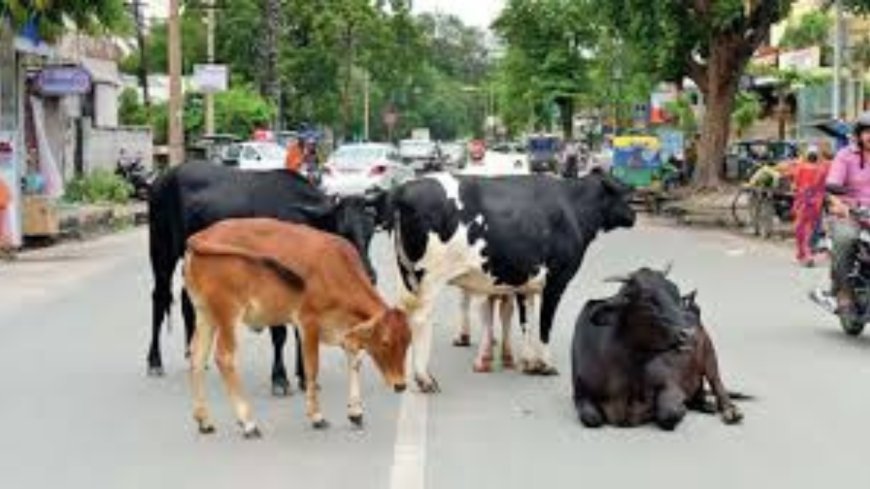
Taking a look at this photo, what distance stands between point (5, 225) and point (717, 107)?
2047cm

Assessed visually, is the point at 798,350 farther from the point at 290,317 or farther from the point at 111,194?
the point at 111,194

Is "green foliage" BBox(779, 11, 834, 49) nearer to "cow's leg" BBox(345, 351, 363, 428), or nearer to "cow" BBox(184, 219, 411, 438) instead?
"cow's leg" BBox(345, 351, 363, 428)

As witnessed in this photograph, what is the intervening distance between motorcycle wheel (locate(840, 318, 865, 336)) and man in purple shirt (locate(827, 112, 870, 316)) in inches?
3.6

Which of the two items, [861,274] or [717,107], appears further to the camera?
[717,107]

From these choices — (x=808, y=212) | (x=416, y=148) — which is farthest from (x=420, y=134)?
(x=808, y=212)

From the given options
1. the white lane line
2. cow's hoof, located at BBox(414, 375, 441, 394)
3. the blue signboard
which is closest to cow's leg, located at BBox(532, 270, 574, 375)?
cow's hoof, located at BBox(414, 375, 441, 394)

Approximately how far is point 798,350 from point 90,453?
20.9ft

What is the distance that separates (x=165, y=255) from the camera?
11930 millimetres

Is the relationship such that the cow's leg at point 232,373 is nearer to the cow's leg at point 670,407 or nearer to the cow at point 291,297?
the cow at point 291,297

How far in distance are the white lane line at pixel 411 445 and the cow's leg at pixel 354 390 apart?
0.79 ft

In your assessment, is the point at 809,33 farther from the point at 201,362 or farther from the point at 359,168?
the point at 201,362

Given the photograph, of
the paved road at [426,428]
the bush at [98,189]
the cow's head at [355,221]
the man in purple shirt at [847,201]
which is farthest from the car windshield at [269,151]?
the cow's head at [355,221]

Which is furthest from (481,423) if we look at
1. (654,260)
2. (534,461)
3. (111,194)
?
(111,194)

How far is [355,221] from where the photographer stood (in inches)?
424
